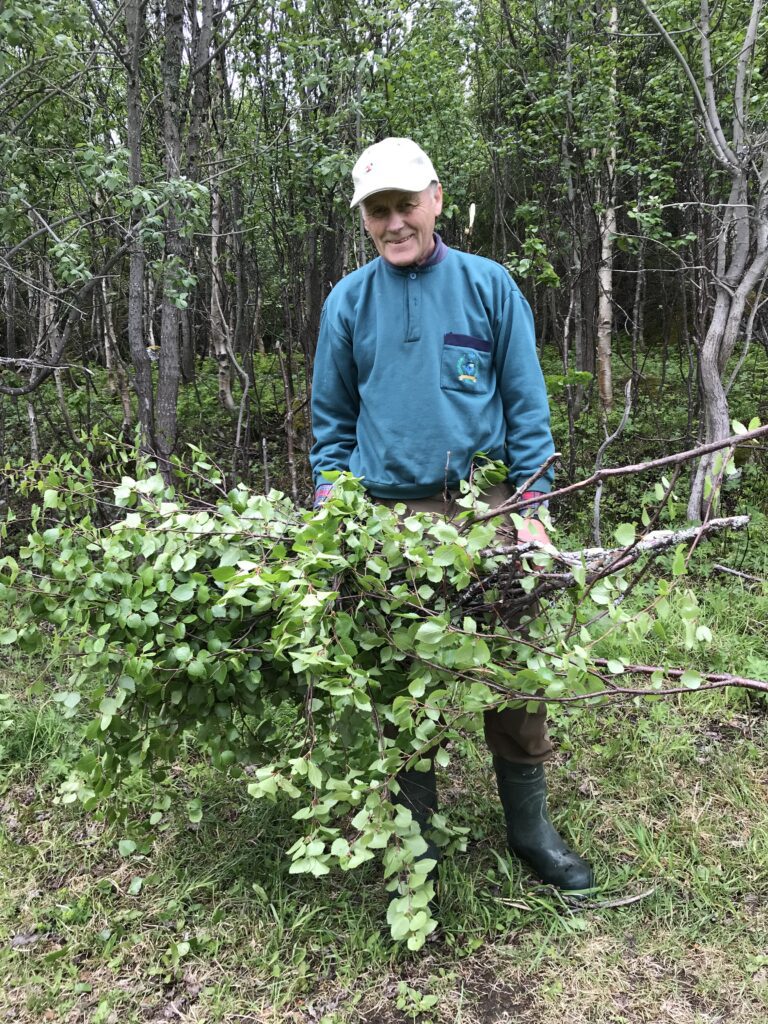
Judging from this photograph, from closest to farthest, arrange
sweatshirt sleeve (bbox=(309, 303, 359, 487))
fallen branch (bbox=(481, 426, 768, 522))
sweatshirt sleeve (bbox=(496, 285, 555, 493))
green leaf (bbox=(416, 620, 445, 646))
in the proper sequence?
fallen branch (bbox=(481, 426, 768, 522)), green leaf (bbox=(416, 620, 445, 646)), sweatshirt sleeve (bbox=(496, 285, 555, 493)), sweatshirt sleeve (bbox=(309, 303, 359, 487))

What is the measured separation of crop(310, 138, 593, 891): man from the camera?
191cm

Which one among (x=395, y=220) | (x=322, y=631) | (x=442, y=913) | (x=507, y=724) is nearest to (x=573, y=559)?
(x=322, y=631)

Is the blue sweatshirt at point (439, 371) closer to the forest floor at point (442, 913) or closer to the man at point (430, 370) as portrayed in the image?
the man at point (430, 370)

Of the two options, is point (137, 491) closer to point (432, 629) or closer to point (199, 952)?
point (432, 629)

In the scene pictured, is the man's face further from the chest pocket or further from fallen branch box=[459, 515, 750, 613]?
fallen branch box=[459, 515, 750, 613]

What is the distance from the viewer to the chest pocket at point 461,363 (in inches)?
76.3

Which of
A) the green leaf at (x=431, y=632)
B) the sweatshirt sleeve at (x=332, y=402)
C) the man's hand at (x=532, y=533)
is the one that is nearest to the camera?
the green leaf at (x=431, y=632)

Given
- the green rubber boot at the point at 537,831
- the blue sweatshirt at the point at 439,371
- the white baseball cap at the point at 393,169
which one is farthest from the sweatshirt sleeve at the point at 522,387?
the green rubber boot at the point at 537,831

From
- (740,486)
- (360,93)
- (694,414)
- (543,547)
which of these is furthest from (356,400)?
(694,414)

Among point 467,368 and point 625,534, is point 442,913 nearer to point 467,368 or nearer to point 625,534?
point 625,534

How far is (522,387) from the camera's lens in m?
2.00

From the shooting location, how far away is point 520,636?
1.67m

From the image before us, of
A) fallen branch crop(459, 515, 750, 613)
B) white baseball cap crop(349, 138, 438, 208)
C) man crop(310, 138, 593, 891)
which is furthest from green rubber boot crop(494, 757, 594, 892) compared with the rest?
white baseball cap crop(349, 138, 438, 208)

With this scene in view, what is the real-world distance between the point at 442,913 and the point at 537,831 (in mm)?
383
